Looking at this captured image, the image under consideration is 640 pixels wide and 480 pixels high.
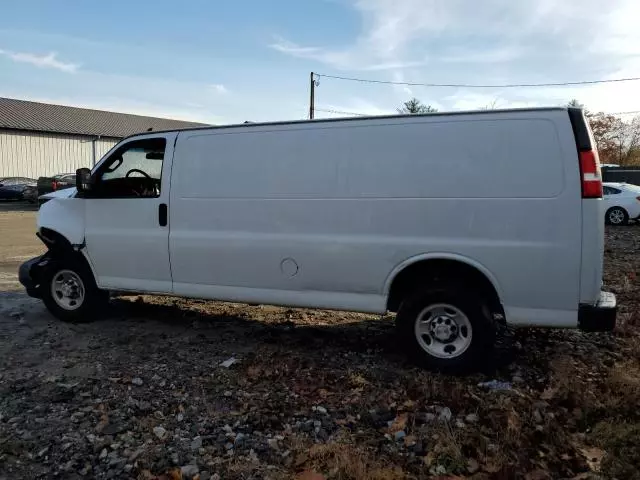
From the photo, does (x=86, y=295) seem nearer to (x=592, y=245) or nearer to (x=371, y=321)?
(x=371, y=321)

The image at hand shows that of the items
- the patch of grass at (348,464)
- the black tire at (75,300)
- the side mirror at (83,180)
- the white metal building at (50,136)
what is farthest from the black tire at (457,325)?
the white metal building at (50,136)

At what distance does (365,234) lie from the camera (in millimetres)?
4758

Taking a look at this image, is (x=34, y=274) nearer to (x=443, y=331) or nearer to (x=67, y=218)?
(x=67, y=218)

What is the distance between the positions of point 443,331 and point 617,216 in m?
16.8

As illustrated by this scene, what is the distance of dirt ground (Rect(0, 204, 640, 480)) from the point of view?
3283 mm

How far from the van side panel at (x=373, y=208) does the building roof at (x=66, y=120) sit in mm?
31779

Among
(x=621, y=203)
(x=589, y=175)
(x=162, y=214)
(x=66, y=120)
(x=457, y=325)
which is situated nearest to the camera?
(x=589, y=175)

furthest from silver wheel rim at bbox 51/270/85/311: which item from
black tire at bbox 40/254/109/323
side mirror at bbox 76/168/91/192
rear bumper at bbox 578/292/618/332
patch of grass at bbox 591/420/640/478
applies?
patch of grass at bbox 591/420/640/478

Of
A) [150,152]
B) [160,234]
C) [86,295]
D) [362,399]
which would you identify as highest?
[150,152]

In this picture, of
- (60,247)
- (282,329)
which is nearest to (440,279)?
(282,329)

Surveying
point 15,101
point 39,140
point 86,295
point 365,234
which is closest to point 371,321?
point 365,234

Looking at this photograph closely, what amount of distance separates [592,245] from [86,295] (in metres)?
5.14

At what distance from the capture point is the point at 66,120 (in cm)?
4116

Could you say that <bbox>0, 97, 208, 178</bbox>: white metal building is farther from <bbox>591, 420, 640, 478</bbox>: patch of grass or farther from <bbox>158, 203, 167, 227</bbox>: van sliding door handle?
<bbox>591, 420, 640, 478</bbox>: patch of grass
